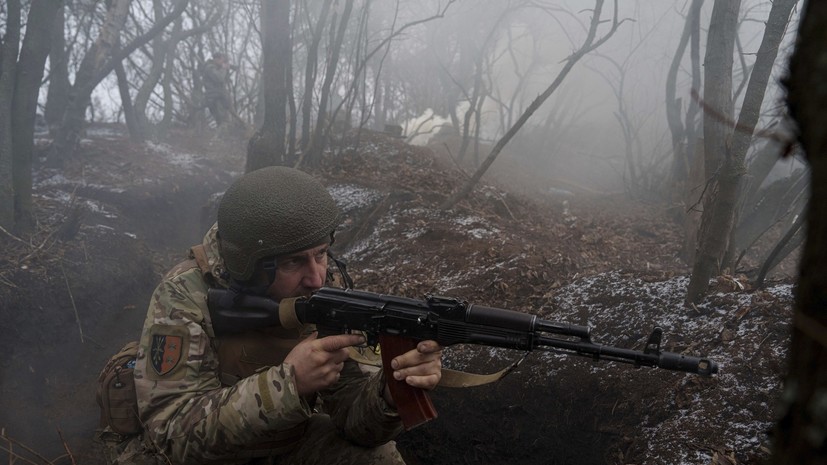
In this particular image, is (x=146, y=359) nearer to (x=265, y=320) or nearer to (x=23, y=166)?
(x=265, y=320)

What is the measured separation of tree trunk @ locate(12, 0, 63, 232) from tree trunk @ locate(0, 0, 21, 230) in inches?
4.9

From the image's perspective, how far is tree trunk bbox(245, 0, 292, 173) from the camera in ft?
24.1

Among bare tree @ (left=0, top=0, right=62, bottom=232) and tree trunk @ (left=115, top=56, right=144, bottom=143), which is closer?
bare tree @ (left=0, top=0, right=62, bottom=232)

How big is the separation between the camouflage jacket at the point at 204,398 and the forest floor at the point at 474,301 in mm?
404

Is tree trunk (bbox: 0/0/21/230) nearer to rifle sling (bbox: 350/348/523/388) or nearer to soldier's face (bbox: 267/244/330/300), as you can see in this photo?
soldier's face (bbox: 267/244/330/300)

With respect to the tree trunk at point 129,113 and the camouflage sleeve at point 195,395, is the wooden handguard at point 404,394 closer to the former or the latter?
the camouflage sleeve at point 195,395

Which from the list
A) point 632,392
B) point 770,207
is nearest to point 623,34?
point 770,207

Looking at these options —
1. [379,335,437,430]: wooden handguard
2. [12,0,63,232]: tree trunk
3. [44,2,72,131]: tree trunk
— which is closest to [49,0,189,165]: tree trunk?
[44,2,72,131]: tree trunk

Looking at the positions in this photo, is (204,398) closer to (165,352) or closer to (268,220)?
(165,352)

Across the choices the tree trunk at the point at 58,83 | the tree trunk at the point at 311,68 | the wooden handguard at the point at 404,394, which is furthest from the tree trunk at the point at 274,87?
the wooden handguard at the point at 404,394

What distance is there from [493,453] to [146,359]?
216cm

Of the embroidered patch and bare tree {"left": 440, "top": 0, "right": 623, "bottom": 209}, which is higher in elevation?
bare tree {"left": 440, "top": 0, "right": 623, "bottom": 209}

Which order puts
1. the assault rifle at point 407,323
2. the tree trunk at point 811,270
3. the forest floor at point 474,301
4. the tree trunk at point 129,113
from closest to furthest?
the tree trunk at point 811,270, the assault rifle at point 407,323, the forest floor at point 474,301, the tree trunk at point 129,113

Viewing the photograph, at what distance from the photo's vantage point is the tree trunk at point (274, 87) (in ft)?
24.1
